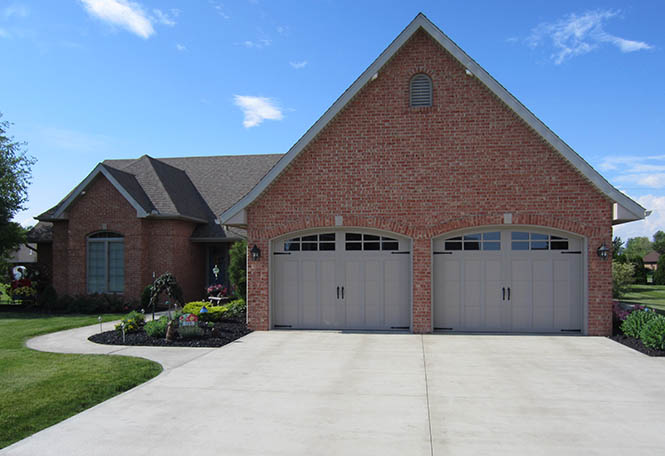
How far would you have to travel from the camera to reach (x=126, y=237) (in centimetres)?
1828

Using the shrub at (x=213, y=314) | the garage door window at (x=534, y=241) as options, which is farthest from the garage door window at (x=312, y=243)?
the garage door window at (x=534, y=241)

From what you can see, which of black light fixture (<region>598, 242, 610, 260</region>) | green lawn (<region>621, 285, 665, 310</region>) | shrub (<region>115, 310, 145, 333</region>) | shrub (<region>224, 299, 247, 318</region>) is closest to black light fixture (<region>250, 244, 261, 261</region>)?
shrub (<region>224, 299, 247, 318</region>)

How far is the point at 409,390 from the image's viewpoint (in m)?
7.29

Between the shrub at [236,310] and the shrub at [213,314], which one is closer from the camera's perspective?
the shrub at [213,314]

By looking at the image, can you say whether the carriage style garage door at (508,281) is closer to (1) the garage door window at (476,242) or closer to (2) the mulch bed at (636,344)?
(1) the garage door window at (476,242)

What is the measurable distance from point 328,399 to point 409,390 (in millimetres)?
1298

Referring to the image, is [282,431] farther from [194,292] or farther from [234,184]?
[234,184]

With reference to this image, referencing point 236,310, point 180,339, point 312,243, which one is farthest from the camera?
point 236,310

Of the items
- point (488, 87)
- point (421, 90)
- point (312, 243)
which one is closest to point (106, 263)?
point (312, 243)

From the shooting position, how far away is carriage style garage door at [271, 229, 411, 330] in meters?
12.6

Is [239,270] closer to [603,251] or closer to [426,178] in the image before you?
[426,178]

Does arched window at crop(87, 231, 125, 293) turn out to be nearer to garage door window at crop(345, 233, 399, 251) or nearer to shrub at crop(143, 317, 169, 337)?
shrub at crop(143, 317, 169, 337)

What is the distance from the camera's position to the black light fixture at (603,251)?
1155cm

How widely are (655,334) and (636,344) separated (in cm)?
74
